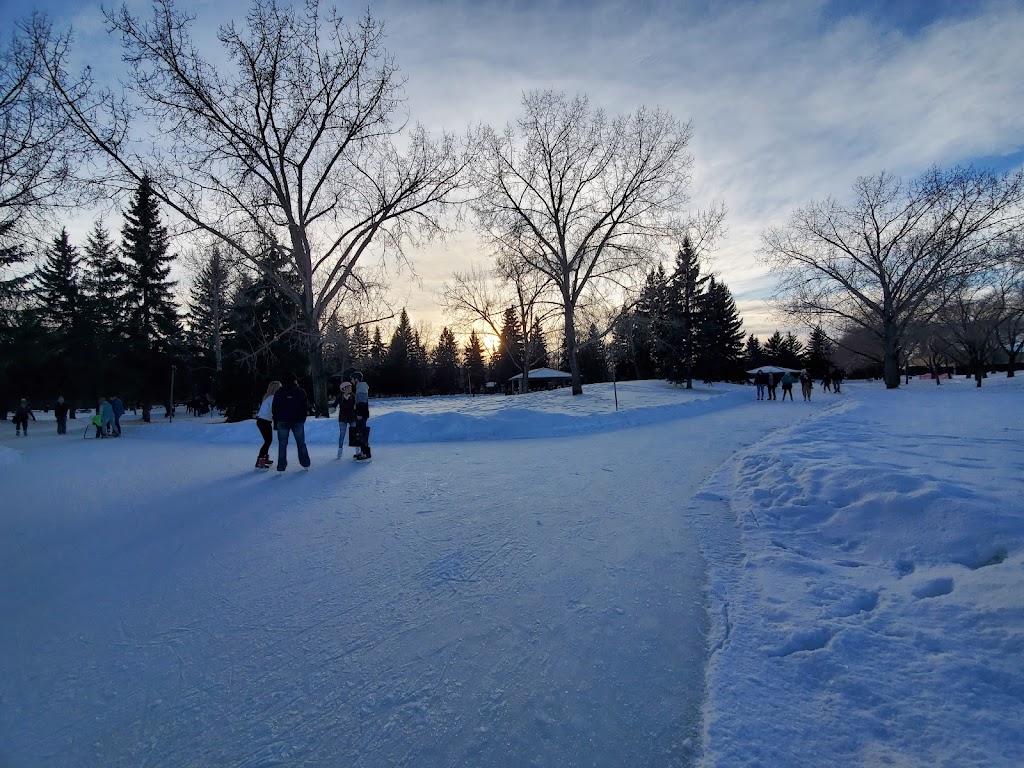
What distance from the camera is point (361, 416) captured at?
8.65 m

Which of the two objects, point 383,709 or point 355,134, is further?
point 355,134

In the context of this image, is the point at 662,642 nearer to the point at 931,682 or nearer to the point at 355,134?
the point at 931,682

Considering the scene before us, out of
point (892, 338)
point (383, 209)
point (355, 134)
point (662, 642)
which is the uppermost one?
point (355, 134)

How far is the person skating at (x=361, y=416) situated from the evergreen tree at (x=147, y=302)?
107ft

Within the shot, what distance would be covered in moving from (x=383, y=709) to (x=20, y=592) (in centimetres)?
336

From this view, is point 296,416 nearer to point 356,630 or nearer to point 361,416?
point 361,416

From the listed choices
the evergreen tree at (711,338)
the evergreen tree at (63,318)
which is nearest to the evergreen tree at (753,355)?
the evergreen tree at (711,338)

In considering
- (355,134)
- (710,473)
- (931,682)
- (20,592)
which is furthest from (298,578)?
(355,134)

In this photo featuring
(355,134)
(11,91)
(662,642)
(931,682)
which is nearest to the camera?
(931,682)

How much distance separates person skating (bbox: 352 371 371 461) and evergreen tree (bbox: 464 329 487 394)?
214ft

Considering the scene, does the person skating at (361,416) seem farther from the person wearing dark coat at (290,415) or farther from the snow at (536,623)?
the snow at (536,623)

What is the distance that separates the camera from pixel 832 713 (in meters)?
1.81

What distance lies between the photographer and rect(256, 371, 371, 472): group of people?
7801 millimetres

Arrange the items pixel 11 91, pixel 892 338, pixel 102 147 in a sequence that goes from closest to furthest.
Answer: pixel 11 91 → pixel 102 147 → pixel 892 338
